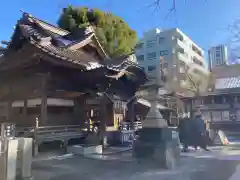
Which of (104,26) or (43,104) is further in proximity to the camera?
(104,26)

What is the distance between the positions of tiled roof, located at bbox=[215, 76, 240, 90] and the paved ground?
23.8 m

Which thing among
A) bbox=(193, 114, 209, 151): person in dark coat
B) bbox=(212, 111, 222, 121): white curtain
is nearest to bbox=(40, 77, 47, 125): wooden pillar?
bbox=(193, 114, 209, 151): person in dark coat

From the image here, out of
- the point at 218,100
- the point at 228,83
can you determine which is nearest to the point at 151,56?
the point at 228,83

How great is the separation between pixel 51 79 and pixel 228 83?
27.5 m

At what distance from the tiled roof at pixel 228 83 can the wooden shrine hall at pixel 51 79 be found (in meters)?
20.6

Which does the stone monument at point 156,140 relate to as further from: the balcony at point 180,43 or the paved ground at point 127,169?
the balcony at point 180,43

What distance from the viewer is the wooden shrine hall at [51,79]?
37.8 ft

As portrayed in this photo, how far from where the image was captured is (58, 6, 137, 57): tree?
23484 mm

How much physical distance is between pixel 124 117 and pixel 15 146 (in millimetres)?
12506

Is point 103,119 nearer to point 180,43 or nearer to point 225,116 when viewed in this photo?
point 225,116

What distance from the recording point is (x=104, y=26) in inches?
987

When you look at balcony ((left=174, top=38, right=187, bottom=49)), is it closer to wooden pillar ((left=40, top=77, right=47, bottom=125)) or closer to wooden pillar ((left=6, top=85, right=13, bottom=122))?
wooden pillar ((left=6, top=85, right=13, bottom=122))

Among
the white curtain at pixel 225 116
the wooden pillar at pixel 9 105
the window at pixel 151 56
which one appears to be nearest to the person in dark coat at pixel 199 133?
the wooden pillar at pixel 9 105

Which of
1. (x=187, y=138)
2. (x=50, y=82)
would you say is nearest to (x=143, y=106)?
(x=187, y=138)
